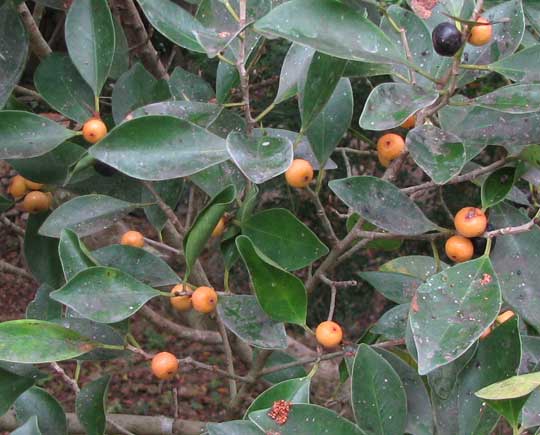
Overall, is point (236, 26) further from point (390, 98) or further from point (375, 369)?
point (375, 369)

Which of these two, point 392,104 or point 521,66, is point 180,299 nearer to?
point 392,104

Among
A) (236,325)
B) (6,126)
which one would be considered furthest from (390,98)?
(6,126)

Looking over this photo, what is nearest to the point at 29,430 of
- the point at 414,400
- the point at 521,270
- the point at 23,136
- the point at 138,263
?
the point at 138,263

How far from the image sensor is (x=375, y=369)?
0.74 meters

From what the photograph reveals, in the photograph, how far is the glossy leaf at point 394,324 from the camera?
90cm

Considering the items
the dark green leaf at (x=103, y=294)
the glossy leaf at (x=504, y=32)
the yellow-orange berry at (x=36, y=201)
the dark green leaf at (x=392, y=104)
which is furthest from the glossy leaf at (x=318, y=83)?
the yellow-orange berry at (x=36, y=201)

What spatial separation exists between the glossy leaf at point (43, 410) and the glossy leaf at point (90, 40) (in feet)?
1.35

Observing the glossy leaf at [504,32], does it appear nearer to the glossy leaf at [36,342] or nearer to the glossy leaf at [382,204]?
the glossy leaf at [382,204]

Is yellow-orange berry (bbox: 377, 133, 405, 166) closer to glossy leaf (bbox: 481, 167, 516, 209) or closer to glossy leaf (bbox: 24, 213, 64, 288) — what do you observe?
glossy leaf (bbox: 481, 167, 516, 209)

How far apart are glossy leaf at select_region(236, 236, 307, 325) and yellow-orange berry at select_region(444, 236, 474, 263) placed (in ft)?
0.53

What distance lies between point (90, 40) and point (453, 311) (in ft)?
1.72

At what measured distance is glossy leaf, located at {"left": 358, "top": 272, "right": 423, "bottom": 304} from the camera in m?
1.00

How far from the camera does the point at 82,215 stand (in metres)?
0.88

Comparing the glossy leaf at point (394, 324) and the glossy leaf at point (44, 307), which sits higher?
the glossy leaf at point (394, 324)
